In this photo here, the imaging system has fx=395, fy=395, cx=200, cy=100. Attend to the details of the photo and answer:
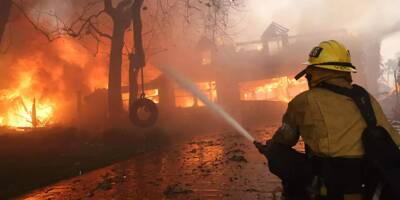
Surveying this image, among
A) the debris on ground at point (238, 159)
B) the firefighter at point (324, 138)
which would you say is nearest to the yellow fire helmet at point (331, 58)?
the firefighter at point (324, 138)

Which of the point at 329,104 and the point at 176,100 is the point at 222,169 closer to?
the point at 329,104

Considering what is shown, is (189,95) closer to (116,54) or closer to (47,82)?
(47,82)

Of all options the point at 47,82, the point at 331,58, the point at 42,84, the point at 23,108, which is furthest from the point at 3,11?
the point at 47,82

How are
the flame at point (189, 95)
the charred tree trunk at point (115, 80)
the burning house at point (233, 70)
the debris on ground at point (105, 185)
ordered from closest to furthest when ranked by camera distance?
the debris on ground at point (105, 185)
the charred tree trunk at point (115, 80)
the burning house at point (233, 70)
the flame at point (189, 95)

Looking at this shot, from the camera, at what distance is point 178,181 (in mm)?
8516

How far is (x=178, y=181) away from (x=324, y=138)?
6.21m

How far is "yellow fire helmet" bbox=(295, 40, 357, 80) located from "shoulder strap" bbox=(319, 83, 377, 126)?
0.47 ft

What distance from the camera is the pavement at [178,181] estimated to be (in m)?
7.28

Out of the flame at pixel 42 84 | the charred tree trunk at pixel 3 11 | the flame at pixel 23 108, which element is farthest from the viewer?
the flame at pixel 42 84

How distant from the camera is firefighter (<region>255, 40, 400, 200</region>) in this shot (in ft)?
8.50

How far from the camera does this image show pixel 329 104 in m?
2.68

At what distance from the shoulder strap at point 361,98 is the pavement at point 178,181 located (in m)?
3.97

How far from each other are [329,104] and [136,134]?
15.1 metres

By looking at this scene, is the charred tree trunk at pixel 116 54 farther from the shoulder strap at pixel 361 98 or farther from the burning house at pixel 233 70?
the shoulder strap at pixel 361 98
